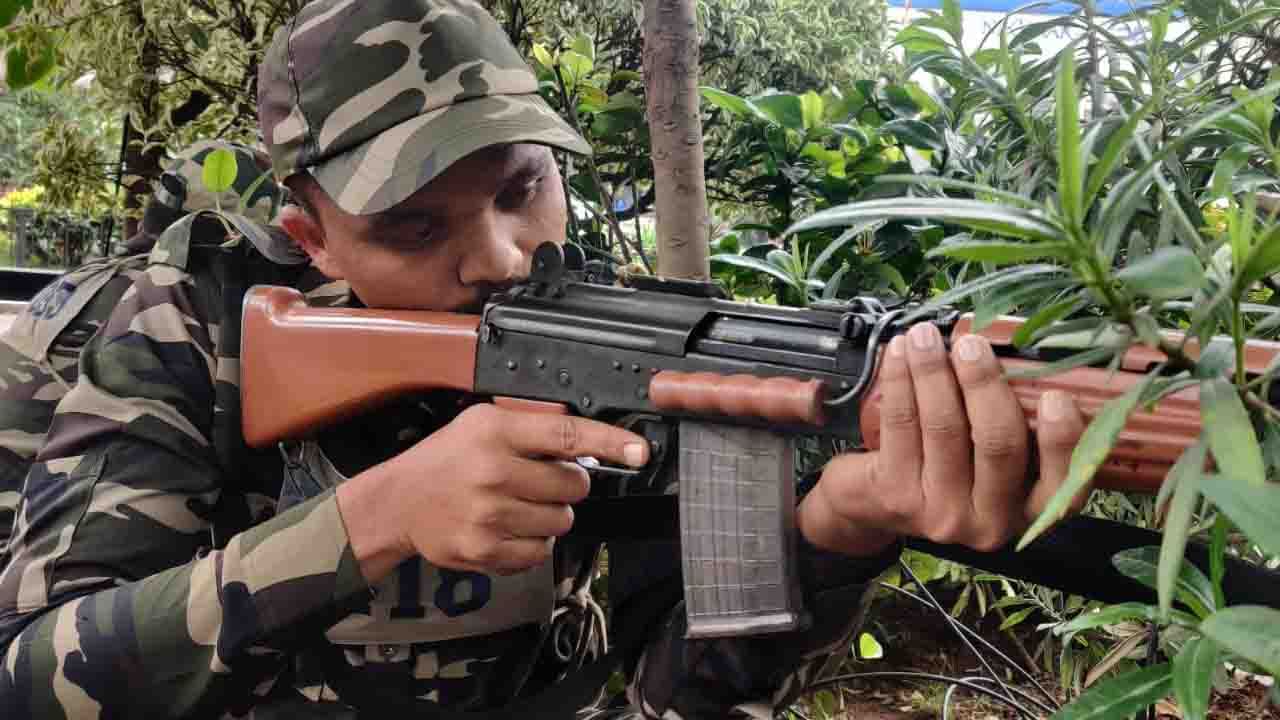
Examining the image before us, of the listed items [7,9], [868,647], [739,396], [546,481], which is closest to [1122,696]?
[739,396]

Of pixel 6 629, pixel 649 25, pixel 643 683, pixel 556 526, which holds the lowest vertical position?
pixel 643 683

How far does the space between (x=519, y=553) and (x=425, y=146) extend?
29 cm

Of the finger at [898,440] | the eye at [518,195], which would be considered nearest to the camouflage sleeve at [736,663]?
the finger at [898,440]

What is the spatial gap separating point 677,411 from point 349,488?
238 mm

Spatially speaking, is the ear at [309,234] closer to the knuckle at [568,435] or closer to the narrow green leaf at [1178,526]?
the knuckle at [568,435]

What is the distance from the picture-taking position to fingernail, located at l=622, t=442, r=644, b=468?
2.26 ft

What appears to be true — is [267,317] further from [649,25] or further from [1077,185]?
[1077,185]

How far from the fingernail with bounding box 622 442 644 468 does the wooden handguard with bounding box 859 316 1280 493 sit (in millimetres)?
228

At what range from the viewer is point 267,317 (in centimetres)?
86

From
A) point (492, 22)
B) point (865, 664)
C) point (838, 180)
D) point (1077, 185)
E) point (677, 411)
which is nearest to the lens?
point (1077, 185)

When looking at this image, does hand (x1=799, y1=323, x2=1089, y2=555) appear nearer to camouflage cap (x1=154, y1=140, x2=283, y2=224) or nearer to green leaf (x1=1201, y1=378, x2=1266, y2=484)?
green leaf (x1=1201, y1=378, x2=1266, y2=484)

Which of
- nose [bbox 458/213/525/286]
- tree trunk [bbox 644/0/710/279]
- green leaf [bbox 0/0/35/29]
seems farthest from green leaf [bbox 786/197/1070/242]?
green leaf [bbox 0/0/35/29]

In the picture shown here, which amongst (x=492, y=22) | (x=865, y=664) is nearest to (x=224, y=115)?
(x=492, y=22)

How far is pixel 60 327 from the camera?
909mm
